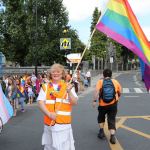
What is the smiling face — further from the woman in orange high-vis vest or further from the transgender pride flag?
the transgender pride flag

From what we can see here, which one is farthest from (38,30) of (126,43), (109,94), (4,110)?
(126,43)

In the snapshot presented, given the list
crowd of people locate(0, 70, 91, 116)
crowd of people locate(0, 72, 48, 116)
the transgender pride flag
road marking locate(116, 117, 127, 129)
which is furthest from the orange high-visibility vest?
crowd of people locate(0, 72, 48, 116)

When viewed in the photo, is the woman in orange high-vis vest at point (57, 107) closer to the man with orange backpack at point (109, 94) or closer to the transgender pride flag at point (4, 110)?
the transgender pride flag at point (4, 110)

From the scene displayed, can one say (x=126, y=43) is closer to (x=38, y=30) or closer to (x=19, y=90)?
(x=19, y=90)

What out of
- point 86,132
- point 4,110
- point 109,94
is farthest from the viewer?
point 86,132

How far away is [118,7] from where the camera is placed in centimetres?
748

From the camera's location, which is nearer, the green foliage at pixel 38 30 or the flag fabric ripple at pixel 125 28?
the flag fabric ripple at pixel 125 28

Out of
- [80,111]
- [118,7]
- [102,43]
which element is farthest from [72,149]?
[102,43]

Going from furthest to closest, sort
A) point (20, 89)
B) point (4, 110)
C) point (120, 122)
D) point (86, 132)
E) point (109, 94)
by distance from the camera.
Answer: point (20, 89), point (120, 122), point (86, 132), point (109, 94), point (4, 110)

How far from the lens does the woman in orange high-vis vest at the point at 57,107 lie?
6.29 meters

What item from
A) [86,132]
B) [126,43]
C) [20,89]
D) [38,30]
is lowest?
[86,132]

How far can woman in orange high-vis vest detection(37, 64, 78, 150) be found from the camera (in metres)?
6.29

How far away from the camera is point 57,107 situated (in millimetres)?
6332

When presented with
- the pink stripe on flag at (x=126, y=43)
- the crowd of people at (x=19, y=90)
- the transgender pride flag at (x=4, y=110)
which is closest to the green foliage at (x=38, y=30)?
the crowd of people at (x=19, y=90)
